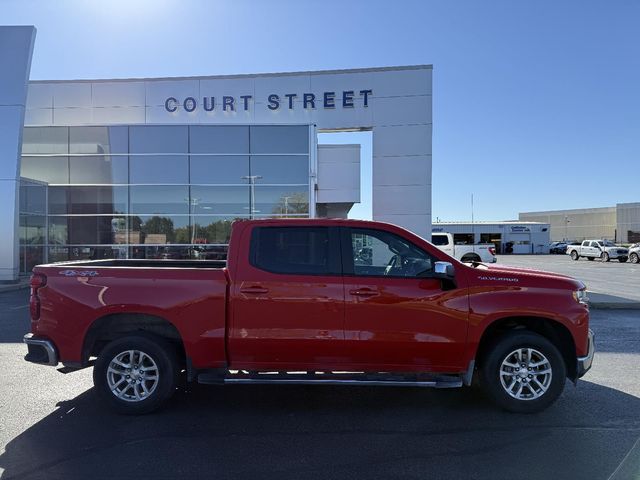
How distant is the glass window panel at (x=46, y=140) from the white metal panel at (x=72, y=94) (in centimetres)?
139

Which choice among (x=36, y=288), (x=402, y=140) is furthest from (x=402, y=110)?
(x=36, y=288)

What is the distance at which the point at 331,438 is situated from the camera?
4027 millimetres

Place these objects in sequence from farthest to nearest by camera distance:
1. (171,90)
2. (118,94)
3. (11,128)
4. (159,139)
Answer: (118,94) < (171,90) < (159,139) < (11,128)

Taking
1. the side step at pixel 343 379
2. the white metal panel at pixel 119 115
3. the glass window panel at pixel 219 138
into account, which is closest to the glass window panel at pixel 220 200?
the glass window panel at pixel 219 138

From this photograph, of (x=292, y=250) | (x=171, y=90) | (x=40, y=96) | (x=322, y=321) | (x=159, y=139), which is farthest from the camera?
(x=40, y=96)

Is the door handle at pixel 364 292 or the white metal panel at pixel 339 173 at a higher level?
the white metal panel at pixel 339 173

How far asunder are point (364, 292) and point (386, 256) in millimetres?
484

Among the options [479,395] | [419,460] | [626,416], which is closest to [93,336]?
[419,460]

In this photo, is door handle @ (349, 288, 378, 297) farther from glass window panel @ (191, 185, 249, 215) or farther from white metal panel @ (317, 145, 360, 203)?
white metal panel @ (317, 145, 360, 203)

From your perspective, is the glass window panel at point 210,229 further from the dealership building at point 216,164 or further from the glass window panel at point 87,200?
the glass window panel at point 87,200

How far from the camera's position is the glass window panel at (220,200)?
17.4 meters

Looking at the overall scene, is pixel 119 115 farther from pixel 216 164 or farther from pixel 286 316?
pixel 286 316

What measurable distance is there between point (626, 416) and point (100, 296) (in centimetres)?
519

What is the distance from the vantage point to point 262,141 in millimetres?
17297
